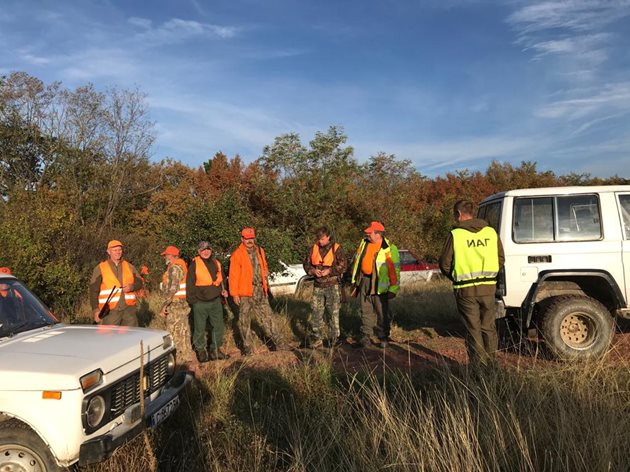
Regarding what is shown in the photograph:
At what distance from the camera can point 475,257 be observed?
17.3ft

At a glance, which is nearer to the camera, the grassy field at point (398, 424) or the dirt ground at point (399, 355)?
the grassy field at point (398, 424)

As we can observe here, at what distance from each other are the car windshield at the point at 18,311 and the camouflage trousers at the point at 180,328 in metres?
2.74

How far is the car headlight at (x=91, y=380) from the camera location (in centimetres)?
311

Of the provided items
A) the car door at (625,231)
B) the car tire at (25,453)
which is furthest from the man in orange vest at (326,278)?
the car tire at (25,453)

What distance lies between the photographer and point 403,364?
591cm

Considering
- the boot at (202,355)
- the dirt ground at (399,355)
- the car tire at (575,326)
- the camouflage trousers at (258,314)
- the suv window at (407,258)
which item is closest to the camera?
the dirt ground at (399,355)

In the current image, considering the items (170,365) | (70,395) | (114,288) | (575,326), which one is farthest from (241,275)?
(575,326)

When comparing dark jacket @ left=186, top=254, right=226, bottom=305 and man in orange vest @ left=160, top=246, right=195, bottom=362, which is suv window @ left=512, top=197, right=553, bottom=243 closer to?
dark jacket @ left=186, top=254, right=226, bottom=305

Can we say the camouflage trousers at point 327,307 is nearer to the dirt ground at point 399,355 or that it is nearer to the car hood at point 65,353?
the dirt ground at point 399,355

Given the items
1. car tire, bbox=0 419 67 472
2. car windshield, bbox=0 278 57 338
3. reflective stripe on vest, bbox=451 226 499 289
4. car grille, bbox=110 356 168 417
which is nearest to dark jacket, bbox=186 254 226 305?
car windshield, bbox=0 278 57 338

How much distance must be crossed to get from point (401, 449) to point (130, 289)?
4733 millimetres

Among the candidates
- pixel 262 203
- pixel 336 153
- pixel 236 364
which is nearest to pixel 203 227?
pixel 236 364

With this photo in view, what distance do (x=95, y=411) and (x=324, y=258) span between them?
4.44m

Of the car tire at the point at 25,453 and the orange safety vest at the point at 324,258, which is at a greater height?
the orange safety vest at the point at 324,258
